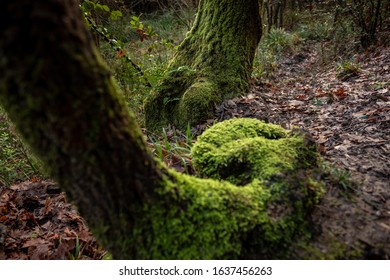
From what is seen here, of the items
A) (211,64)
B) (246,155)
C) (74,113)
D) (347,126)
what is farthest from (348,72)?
(74,113)

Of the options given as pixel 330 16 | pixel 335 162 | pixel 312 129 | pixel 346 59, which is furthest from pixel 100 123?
pixel 330 16

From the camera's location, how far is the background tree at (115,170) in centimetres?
94

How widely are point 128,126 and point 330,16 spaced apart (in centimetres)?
919

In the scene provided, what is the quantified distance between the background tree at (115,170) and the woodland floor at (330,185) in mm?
271

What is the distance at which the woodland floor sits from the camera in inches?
71.0

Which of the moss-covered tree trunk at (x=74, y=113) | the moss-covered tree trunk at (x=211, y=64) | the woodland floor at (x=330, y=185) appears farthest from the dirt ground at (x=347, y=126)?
the moss-covered tree trunk at (x=74, y=113)

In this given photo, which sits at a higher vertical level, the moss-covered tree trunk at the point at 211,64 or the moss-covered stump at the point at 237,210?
the moss-covered tree trunk at the point at 211,64

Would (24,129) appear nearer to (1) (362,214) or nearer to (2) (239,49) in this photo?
(1) (362,214)

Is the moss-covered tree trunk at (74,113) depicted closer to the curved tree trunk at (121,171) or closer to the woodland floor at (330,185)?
the curved tree trunk at (121,171)

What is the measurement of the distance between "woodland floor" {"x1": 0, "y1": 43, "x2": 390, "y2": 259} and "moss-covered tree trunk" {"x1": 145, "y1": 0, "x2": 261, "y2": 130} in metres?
0.30

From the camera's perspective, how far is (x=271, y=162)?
193 centimetres

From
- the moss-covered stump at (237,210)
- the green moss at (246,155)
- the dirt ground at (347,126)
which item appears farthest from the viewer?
the green moss at (246,155)

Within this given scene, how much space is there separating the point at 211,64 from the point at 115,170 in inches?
131

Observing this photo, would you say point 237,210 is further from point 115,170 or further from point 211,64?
point 211,64
